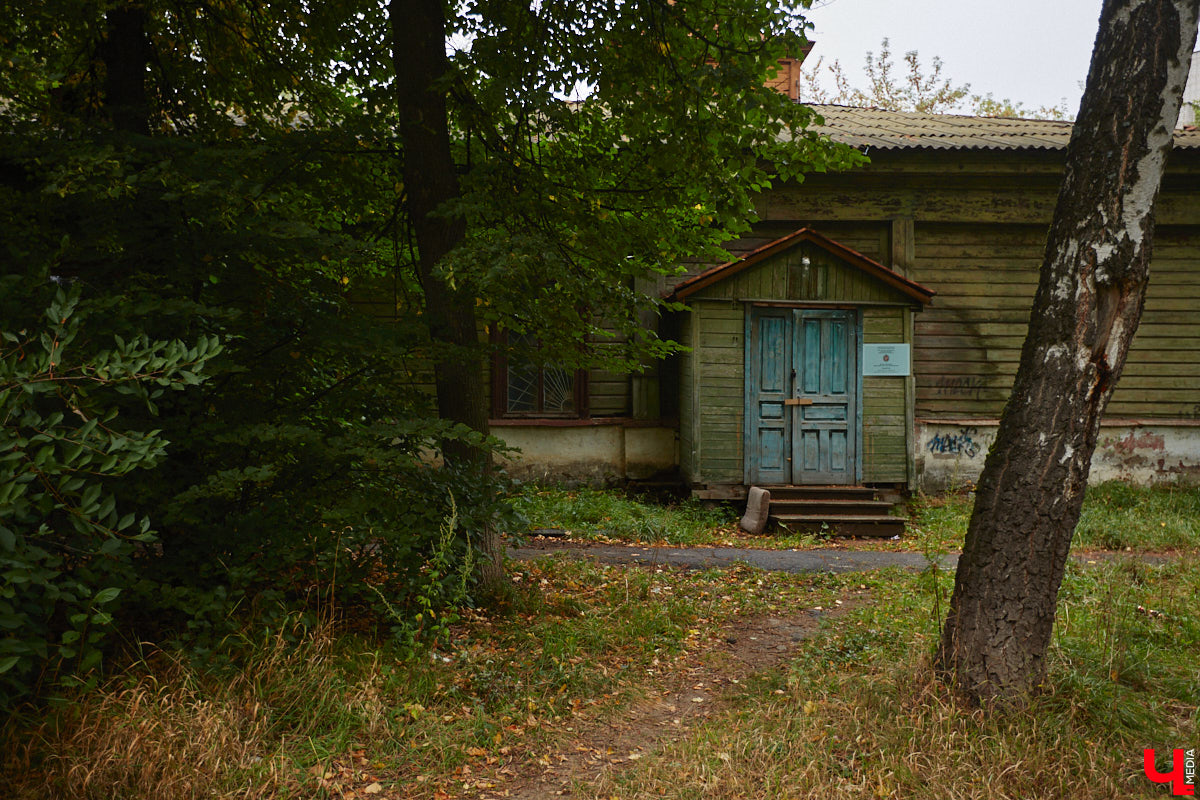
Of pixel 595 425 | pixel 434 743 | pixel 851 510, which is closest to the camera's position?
pixel 434 743

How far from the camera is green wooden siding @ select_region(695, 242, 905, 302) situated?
9.42m

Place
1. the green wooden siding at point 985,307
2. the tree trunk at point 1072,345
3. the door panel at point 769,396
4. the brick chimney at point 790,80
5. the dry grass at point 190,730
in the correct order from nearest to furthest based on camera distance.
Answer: the dry grass at point 190,730, the tree trunk at point 1072,345, the door panel at point 769,396, the green wooden siding at point 985,307, the brick chimney at point 790,80

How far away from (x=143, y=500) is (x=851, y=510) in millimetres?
7519

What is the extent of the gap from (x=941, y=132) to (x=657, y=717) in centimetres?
1020

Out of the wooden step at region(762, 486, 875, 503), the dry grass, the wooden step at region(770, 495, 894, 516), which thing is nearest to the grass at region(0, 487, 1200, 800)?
the dry grass

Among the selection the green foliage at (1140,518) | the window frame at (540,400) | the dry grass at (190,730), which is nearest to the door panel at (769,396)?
the window frame at (540,400)

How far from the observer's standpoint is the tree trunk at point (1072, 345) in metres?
3.19

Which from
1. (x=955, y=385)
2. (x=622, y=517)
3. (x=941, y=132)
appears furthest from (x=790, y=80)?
(x=622, y=517)

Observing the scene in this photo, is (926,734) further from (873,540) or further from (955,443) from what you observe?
(955,443)

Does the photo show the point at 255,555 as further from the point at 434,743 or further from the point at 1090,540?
the point at 1090,540

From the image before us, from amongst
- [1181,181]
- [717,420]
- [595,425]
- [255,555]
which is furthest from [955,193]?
[255,555]

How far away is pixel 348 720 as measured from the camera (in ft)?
11.2

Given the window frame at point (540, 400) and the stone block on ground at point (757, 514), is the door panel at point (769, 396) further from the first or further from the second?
the window frame at point (540, 400)

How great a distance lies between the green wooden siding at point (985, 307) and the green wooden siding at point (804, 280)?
1.81 m
